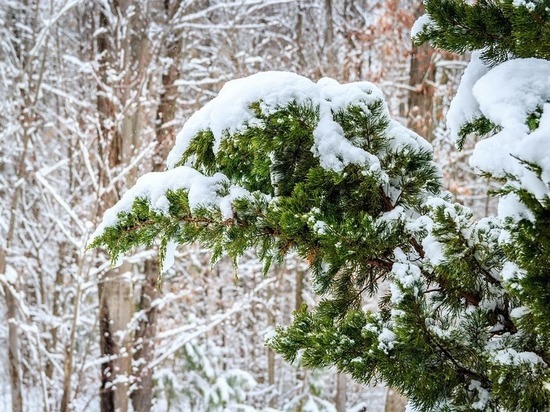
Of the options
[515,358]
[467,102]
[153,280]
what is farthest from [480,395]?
[153,280]

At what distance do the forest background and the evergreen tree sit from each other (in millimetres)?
390

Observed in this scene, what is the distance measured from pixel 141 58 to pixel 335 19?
752 cm

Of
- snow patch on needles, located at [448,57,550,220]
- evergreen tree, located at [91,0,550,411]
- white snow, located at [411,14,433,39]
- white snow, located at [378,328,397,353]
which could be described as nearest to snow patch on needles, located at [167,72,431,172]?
evergreen tree, located at [91,0,550,411]

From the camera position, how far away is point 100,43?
6215 millimetres

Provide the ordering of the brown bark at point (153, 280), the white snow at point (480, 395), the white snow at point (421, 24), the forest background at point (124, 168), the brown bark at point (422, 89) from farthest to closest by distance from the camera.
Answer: the brown bark at point (153, 280) < the brown bark at point (422, 89) < the forest background at point (124, 168) < the white snow at point (421, 24) < the white snow at point (480, 395)

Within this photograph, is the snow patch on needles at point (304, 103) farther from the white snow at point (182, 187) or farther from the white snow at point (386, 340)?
the white snow at point (386, 340)

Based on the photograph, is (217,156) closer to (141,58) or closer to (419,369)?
(419,369)

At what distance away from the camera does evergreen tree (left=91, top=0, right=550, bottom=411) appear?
1.33 m

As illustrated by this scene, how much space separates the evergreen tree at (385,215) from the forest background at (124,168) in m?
0.39

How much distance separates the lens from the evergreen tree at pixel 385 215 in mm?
1333

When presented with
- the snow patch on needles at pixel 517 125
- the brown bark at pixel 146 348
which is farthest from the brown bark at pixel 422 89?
the snow patch on needles at pixel 517 125

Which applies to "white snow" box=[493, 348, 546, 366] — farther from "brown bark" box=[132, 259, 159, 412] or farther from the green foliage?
"brown bark" box=[132, 259, 159, 412]

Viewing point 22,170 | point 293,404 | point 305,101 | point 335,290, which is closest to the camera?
point 305,101

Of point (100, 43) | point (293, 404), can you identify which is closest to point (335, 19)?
point (100, 43)
